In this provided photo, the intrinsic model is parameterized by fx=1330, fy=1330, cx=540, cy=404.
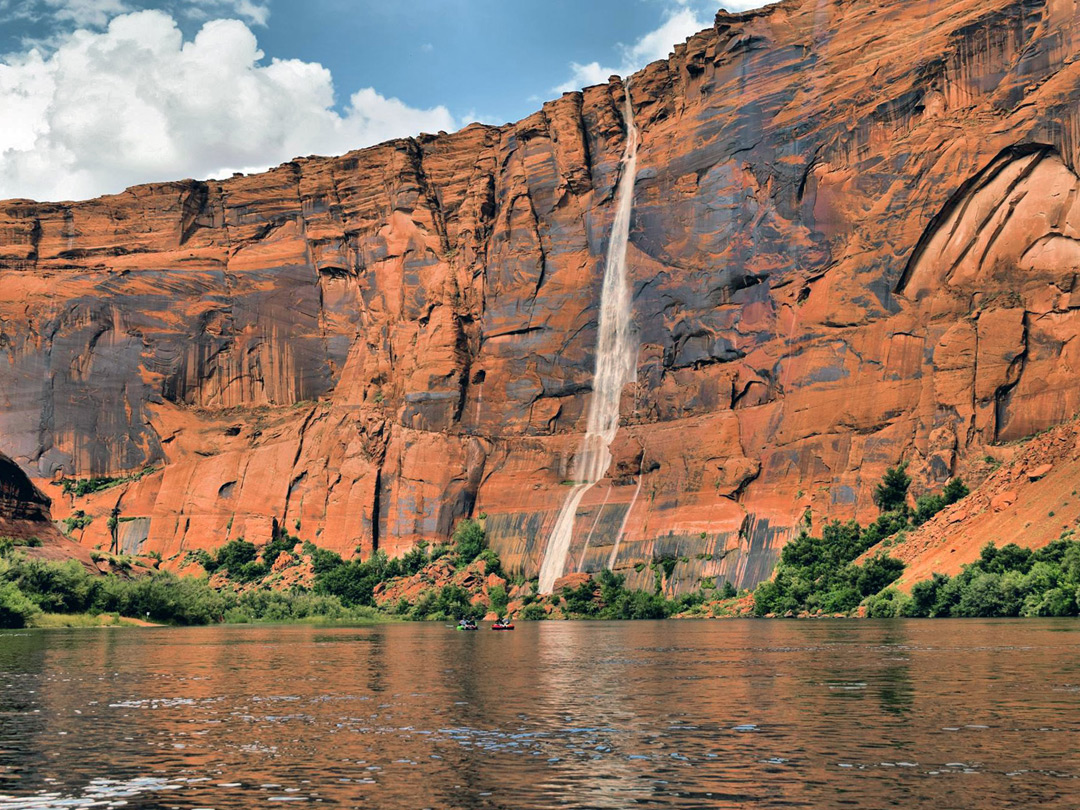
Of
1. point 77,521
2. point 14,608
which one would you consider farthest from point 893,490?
point 77,521

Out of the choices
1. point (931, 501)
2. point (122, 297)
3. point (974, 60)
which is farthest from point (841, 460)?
point (122, 297)

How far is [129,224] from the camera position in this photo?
174m

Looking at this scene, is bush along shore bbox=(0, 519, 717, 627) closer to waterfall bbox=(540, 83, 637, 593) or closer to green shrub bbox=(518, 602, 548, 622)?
green shrub bbox=(518, 602, 548, 622)

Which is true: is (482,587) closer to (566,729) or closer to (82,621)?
(82,621)

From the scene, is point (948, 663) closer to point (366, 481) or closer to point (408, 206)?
point (366, 481)

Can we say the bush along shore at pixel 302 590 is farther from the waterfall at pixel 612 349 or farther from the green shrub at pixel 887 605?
the green shrub at pixel 887 605

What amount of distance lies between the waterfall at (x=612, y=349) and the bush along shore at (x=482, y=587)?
13.1m

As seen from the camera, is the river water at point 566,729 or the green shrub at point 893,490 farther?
the green shrub at point 893,490

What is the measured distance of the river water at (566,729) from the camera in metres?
21.9

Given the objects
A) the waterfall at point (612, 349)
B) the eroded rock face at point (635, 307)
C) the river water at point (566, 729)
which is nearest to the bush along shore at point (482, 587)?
the eroded rock face at point (635, 307)

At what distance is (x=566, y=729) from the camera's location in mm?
29781

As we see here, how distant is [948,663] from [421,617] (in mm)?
85213

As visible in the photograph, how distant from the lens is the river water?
71.7ft

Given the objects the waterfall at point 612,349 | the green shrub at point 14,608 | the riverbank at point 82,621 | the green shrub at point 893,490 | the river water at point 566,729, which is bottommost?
the river water at point 566,729
